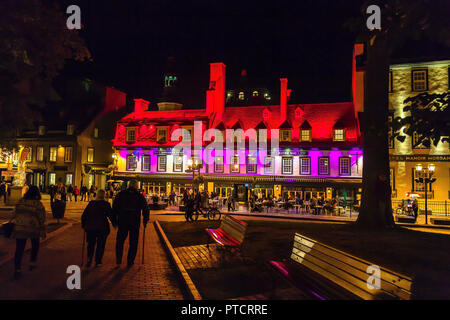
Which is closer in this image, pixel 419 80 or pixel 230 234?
pixel 230 234

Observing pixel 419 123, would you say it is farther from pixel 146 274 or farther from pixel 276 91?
pixel 276 91

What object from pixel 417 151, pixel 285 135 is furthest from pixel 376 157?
pixel 285 135

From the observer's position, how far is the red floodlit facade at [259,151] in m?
32.0

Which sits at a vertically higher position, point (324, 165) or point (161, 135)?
point (161, 135)

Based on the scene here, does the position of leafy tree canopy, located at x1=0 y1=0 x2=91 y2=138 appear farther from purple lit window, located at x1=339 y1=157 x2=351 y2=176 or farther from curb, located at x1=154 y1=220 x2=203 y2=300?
purple lit window, located at x1=339 y1=157 x2=351 y2=176

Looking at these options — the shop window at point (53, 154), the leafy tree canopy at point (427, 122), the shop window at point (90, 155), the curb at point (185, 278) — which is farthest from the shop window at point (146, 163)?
the leafy tree canopy at point (427, 122)

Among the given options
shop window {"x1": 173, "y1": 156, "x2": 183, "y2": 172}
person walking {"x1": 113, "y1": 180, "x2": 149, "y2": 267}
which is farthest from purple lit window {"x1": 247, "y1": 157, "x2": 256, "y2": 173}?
person walking {"x1": 113, "y1": 180, "x2": 149, "y2": 267}

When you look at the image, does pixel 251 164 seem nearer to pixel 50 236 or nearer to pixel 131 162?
pixel 131 162

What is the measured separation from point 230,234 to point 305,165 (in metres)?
24.7

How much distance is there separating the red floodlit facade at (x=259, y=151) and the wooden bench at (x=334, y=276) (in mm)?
27116

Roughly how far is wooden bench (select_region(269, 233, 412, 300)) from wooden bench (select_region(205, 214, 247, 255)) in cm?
223

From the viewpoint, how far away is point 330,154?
32.2 metres

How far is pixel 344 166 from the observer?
104 feet

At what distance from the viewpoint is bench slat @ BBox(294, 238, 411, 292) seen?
392cm
